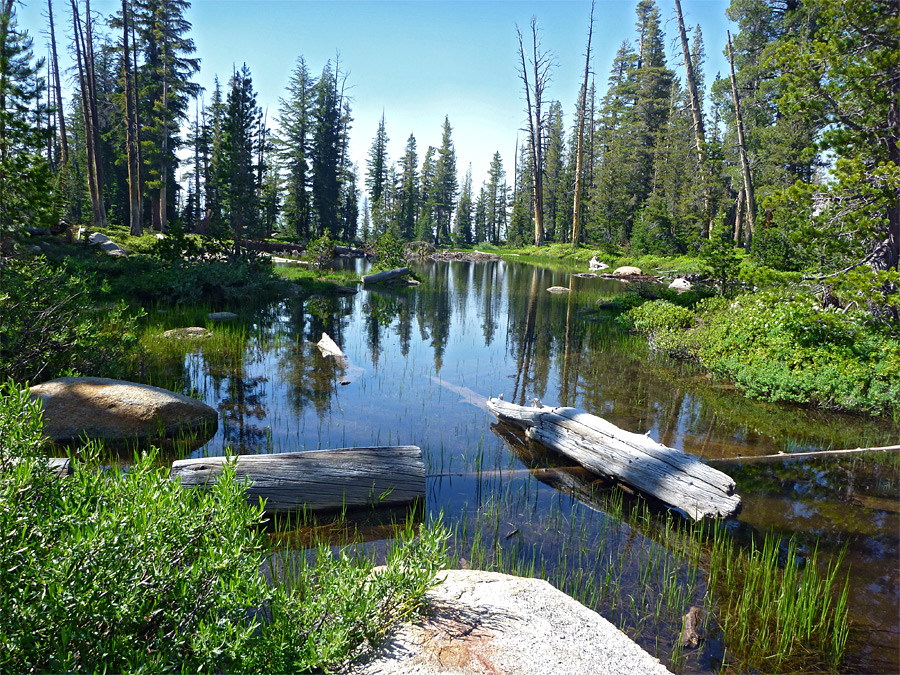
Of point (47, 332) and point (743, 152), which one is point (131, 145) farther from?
point (743, 152)

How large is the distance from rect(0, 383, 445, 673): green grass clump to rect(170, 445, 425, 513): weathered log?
213cm

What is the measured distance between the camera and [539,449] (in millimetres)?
7543

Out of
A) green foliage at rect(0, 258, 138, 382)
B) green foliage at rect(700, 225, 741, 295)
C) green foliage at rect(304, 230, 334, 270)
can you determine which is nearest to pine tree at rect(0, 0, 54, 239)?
green foliage at rect(0, 258, 138, 382)

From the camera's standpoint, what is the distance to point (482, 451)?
23.9 feet

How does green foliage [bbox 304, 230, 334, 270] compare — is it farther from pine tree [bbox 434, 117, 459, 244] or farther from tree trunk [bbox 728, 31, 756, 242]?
pine tree [bbox 434, 117, 459, 244]

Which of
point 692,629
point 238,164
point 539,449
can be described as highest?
point 238,164

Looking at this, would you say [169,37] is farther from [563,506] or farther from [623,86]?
[563,506]

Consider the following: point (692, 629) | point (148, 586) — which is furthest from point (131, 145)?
point (692, 629)

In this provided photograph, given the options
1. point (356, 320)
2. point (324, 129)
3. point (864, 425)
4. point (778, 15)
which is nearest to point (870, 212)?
point (864, 425)

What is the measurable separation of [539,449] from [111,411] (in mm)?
5719

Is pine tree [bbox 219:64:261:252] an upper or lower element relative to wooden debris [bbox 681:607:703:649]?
upper

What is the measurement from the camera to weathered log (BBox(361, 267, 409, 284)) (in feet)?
85.6

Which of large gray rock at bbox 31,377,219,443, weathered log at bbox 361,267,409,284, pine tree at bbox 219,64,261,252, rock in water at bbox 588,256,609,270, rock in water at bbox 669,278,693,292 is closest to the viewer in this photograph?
large gray rock at bbox 31,377,219,443

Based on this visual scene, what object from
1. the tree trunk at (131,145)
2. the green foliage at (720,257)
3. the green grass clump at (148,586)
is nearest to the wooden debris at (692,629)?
the green grass clump at (148,586)
